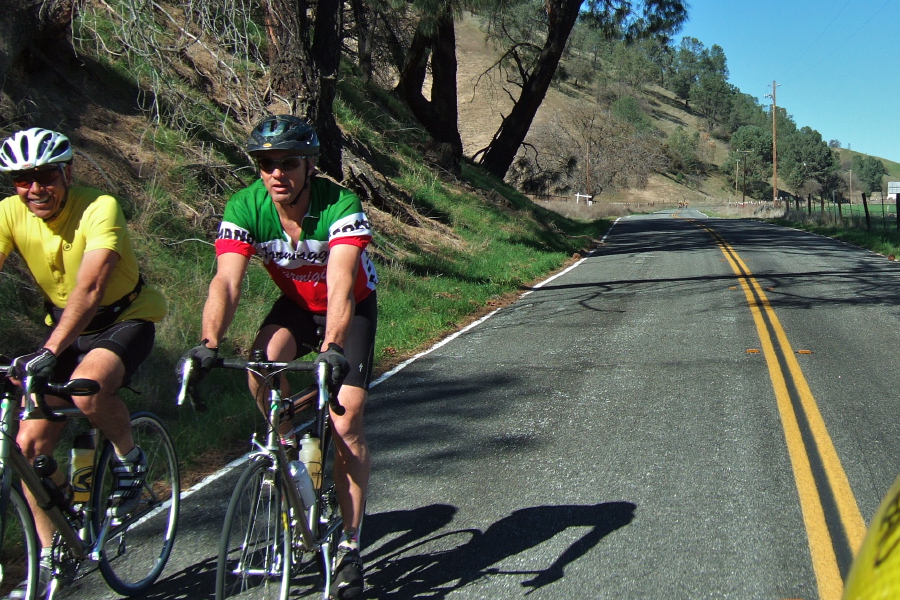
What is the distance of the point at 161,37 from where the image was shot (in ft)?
51.5

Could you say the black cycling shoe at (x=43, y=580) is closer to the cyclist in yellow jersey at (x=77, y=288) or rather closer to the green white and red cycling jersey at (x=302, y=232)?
the cyclist in yellow jersey at (x=77, y=288)

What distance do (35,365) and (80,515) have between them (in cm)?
83

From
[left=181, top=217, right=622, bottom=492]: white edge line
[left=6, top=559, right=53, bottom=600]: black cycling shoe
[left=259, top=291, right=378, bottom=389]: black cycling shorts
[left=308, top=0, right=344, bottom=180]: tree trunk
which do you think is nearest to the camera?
[left=6, top=559, right=53, bottom=600]: black cycling shoe

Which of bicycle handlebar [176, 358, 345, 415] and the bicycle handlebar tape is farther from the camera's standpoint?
bicycle handlebar [176, 358, 345, 415]

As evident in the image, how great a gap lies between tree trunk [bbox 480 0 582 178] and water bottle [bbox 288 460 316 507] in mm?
25155

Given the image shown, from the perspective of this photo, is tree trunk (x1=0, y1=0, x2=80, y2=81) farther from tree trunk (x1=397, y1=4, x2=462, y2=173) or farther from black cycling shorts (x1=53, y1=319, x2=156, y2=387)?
tree trunk (x1=397, y1=4, x2=462, y2=173)

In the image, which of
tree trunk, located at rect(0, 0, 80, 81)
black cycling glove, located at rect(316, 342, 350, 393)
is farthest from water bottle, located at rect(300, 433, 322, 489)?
tree trunk, located at rect(0, 0, 80, 81)

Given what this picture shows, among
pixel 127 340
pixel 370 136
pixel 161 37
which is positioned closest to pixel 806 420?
pixel 127 340

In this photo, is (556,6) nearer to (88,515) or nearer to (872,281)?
(872,281)

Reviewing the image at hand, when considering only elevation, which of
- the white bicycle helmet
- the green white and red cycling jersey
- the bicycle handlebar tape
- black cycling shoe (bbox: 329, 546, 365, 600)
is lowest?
black cycling shoe (bbox: 329, 546, 365, 600)

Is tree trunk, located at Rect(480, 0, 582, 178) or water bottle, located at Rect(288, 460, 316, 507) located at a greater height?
tree trunk, located at Rect(480, 0, 582, 178)

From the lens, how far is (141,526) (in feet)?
15.6

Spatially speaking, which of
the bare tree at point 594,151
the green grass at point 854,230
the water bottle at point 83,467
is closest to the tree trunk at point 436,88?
the green grass at point 854,230

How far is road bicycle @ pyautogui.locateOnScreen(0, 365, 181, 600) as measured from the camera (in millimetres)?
3344
